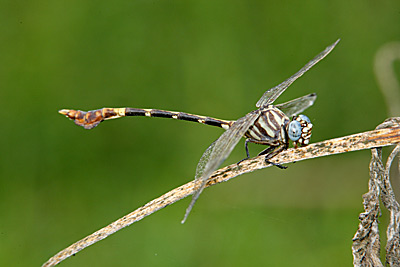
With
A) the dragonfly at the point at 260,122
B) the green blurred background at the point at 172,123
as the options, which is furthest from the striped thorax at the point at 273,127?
the green blurred background at the point at 172,123

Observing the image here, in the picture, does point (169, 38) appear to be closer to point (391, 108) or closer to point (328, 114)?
point (328, 114)

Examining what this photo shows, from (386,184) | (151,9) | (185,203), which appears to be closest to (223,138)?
(185,203)

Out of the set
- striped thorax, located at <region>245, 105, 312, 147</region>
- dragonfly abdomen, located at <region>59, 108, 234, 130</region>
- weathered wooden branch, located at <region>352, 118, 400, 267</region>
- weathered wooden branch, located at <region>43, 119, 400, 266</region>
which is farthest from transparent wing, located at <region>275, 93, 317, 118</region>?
weathered wooden branch, located at <region>352, 118, 400, 267</region>

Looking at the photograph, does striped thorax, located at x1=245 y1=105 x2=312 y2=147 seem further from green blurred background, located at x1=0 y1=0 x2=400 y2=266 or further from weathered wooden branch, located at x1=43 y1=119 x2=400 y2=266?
weathered wooden branch, located at x1=43 y1=119 x2=400 y2=266

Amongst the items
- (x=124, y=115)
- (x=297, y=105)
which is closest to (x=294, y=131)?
(x=297, y=105)

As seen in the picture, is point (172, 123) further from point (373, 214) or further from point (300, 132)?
point (373, 214)
